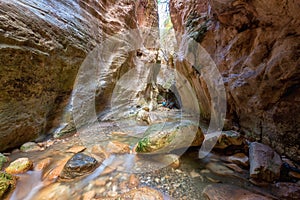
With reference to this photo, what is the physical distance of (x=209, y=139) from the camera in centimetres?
295

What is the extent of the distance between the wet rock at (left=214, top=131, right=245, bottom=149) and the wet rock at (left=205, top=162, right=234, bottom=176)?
0.49 m

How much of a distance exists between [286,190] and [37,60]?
441 cm

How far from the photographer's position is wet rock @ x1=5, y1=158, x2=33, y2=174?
1.92 meters

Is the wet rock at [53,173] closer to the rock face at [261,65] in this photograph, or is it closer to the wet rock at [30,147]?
the wet rock at [30,147]

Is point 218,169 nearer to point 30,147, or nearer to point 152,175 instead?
point 152,175

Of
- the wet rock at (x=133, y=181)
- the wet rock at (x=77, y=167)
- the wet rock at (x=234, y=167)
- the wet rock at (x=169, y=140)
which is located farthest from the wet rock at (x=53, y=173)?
the wet rock at (x=234, y=167)

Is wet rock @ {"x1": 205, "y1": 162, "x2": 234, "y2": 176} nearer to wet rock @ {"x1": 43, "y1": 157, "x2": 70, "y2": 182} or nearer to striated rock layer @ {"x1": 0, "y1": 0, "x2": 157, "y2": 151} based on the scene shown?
wet rock @ {"x1": 43, "y1": 157, "x2": 70, "y2": 182}

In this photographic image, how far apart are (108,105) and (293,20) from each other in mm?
5461

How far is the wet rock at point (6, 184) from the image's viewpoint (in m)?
1.53

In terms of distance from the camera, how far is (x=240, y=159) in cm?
235

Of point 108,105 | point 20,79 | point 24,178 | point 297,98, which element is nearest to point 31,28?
point 20,79

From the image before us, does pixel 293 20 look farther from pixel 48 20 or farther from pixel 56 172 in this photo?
pixel 48 20

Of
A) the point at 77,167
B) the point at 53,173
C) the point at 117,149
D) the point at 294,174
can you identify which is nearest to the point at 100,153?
the point at 117,149

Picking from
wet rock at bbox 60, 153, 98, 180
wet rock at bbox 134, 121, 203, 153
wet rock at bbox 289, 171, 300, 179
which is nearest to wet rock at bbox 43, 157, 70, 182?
wet rock at bbox 60, 153, 98, 180
